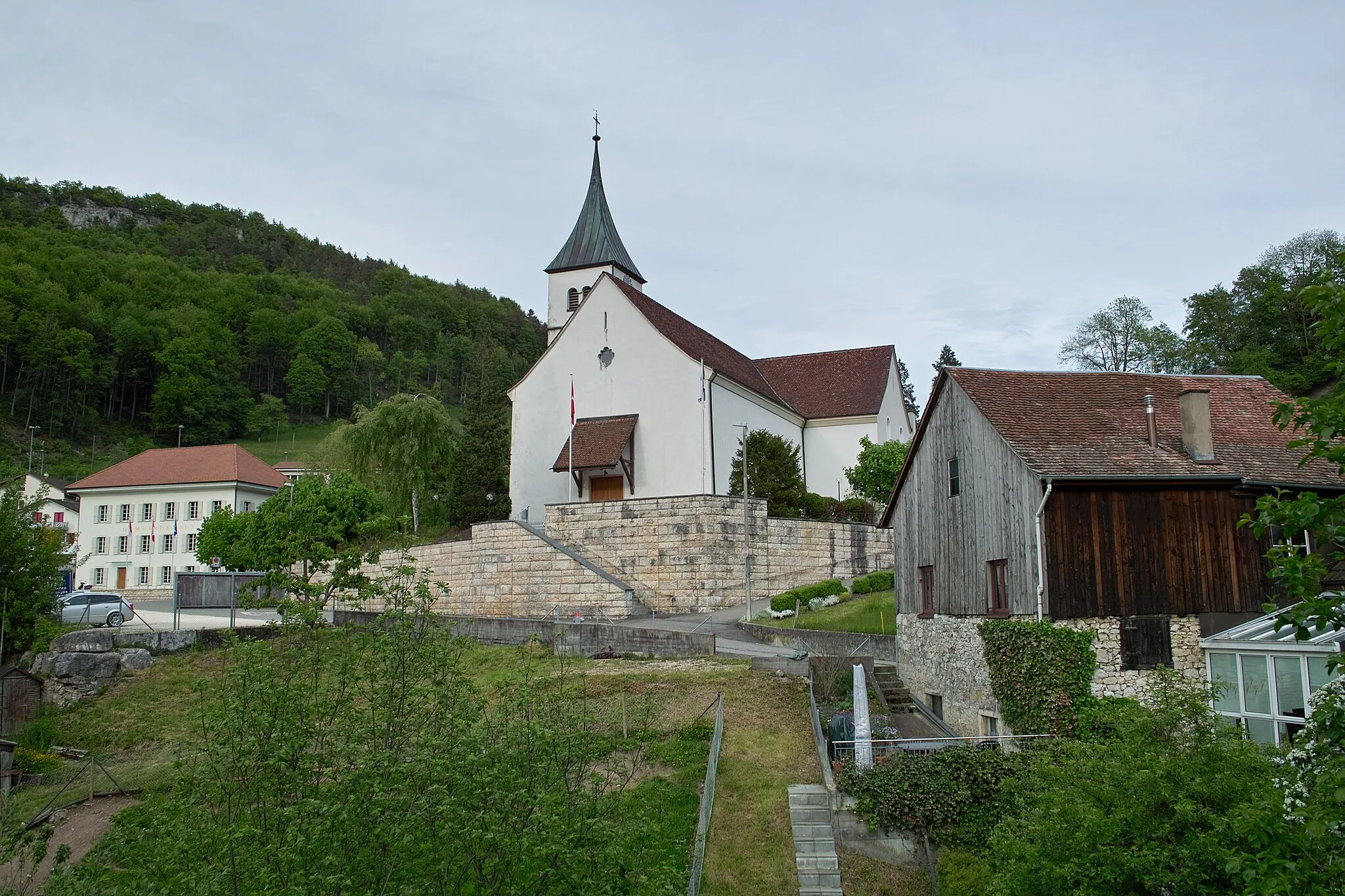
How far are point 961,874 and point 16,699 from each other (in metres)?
22.1

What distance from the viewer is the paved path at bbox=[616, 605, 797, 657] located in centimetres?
2483

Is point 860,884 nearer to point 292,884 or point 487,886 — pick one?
point 487,886

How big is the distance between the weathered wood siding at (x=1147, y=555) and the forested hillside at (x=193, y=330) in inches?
1818

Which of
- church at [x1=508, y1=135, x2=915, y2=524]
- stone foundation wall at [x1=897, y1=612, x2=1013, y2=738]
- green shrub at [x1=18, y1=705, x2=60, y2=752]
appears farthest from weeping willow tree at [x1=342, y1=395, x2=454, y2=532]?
stone foundation wall at [x1=897, y1=612, x2=1013, y2=738]

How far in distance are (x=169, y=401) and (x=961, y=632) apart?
8737 centimetres

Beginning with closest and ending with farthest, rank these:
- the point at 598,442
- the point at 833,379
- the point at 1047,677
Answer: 1. the point at 1047,677
2. the point at 598,442
3. the point at 833,379

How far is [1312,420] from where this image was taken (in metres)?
7.10

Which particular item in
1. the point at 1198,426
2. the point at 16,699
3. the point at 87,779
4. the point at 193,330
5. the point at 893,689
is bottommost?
the point at 87,779

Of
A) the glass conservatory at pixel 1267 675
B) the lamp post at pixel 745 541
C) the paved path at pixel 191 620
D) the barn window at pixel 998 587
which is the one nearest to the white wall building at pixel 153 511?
the paved path at pixel 191 620

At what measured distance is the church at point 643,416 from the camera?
37188 mm

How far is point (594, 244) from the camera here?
51.2 meters

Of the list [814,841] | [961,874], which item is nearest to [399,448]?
[814,841]

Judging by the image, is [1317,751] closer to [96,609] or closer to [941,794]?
[941,794]

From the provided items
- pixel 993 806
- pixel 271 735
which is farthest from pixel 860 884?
pixel 271 735
